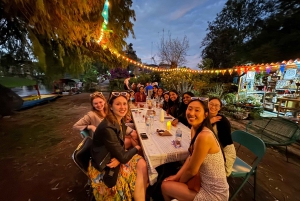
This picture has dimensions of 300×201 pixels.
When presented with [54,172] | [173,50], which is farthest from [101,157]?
[173,50]

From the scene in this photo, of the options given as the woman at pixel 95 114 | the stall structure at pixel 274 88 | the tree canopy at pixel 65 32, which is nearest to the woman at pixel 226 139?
the woman at pixel 95 114

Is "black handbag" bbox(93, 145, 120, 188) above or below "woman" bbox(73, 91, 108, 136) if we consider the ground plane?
below

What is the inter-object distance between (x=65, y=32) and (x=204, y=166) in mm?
4089

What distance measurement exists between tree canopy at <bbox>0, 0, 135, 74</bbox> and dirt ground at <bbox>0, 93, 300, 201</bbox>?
2.07m

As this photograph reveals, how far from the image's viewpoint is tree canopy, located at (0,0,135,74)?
2.86 m

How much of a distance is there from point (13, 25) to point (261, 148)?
698 centimetres

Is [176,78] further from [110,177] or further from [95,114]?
[110,177]

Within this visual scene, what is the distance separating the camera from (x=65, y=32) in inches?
133

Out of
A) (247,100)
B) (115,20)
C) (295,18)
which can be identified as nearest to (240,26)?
(247,100)

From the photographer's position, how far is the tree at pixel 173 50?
45.2ft

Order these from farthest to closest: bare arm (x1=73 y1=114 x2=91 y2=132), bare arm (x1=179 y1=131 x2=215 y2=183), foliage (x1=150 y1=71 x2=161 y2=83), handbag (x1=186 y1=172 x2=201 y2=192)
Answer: foliage (x1=150 y1=71 x2=161 y2=83)
bare arm (x1=73 y1=114 x2=91 y2=132)
handbag (x1=186 y1=172 x2=201 y2=192)
bare arm (x1=179 y1=131 x2=215 y2=183)

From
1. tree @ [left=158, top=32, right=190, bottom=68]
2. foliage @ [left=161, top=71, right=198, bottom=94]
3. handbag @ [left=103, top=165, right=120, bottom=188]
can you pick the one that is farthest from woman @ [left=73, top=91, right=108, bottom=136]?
tree @ [left=158, top=32, right=190, bottom=68]

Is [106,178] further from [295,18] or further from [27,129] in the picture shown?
[295,18]

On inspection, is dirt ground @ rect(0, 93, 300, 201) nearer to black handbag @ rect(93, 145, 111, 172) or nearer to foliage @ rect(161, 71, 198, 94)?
black handbag @ rect(93, 145, 111, 172)
